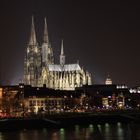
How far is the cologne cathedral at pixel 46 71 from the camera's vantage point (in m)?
111

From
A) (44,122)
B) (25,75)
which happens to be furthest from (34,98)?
Answer: (44,122)

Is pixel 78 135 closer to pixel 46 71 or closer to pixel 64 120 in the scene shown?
pixel 64 120

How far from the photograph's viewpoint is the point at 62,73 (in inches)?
4564

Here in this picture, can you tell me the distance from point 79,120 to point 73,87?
152ft

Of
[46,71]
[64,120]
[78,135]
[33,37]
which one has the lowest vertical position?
[78,135]

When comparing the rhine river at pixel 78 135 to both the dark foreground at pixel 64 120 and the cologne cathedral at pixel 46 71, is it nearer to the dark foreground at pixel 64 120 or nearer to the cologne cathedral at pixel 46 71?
the dark foreground at pixel 64 120

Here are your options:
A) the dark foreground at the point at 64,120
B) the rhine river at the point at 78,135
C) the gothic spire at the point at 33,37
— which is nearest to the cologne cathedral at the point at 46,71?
the gothic spire at the point at 33,37

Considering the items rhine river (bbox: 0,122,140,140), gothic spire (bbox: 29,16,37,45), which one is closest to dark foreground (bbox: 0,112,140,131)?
rhine river (bbox: 0,122,140,140)

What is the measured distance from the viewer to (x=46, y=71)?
113m

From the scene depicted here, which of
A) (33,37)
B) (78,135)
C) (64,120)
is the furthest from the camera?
(33,37)

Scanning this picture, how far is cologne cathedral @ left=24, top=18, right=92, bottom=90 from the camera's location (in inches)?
4385

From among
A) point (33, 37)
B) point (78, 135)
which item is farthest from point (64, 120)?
point (33, 37)

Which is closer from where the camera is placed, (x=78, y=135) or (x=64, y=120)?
(x=78, y=135)

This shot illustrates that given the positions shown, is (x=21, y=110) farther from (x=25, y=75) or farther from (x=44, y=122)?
(x=25, y=75)
